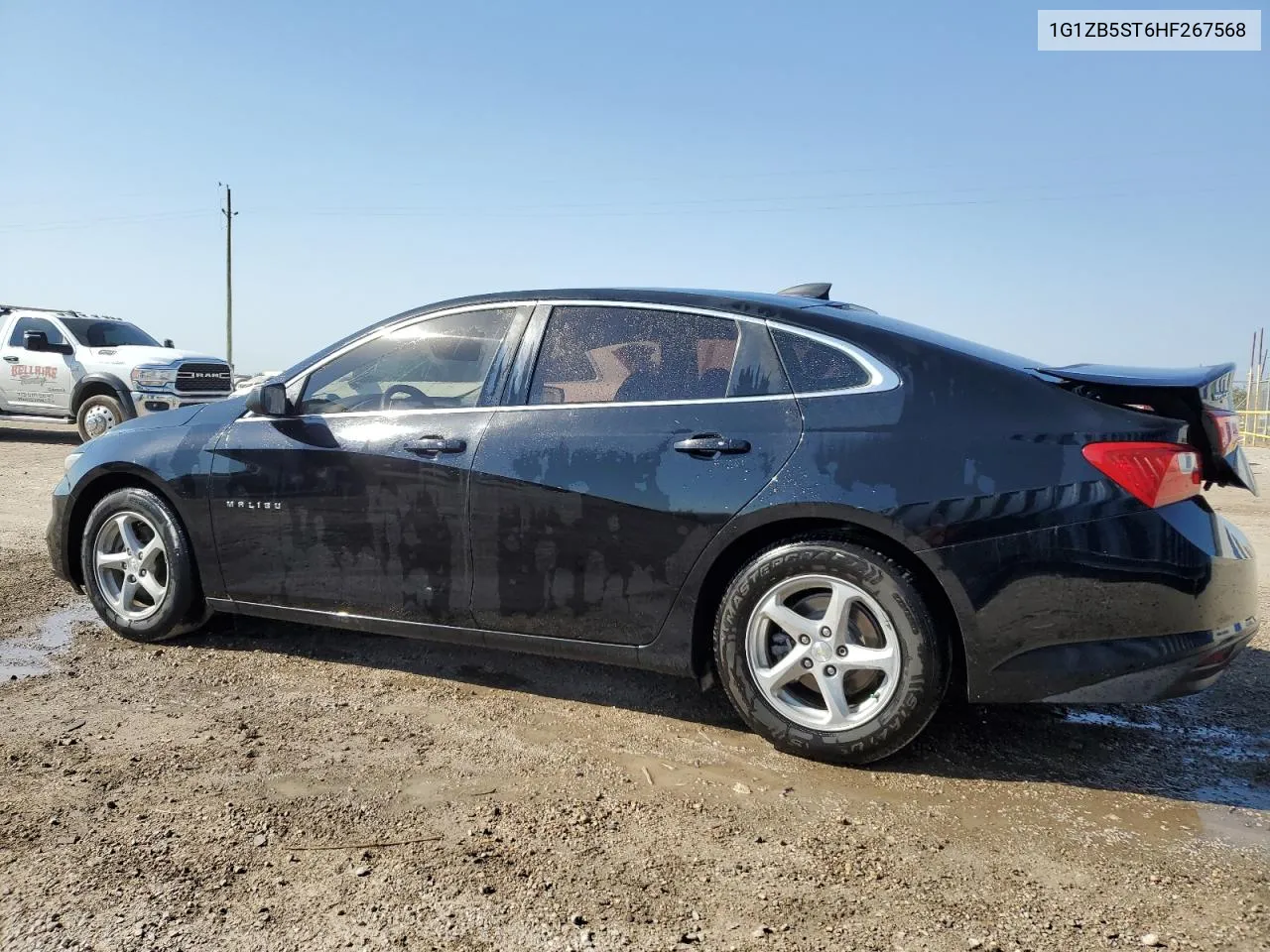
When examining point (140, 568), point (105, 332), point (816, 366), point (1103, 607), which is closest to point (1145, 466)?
point (1103, 607)

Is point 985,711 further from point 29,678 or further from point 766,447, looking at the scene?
point 29,678

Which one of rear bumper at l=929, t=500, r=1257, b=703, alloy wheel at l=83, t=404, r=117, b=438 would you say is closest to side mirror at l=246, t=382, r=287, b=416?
rear bumper at l=929, t=500, r=1257, b=703

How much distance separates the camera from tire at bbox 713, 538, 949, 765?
2.90 m

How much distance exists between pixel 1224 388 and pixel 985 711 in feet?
4.74

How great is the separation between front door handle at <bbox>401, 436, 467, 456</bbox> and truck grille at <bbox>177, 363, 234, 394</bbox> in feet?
38.1

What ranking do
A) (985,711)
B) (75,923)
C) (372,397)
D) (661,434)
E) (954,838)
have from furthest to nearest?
(372,397) < (985,711) < (661,434) < (954,838) < (75,923)

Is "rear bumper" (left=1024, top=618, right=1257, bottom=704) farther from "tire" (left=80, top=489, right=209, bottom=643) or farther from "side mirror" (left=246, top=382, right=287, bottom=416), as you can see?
"tire" (left=80, top=489, right=209, bottom=643)

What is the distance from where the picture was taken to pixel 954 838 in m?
2.57

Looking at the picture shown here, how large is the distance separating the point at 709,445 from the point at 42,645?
10.9 feet

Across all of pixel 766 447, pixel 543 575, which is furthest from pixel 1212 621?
pixel 543 575

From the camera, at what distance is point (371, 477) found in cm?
366

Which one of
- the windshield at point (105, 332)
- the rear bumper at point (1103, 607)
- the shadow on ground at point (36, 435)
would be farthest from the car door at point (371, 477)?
the shadow on ground at point (36, 435)

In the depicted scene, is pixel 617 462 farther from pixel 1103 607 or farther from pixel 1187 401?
pixel 1187 401

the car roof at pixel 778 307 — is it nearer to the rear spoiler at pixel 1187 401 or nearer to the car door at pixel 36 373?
the rear spoiler at pixel 1187 401
